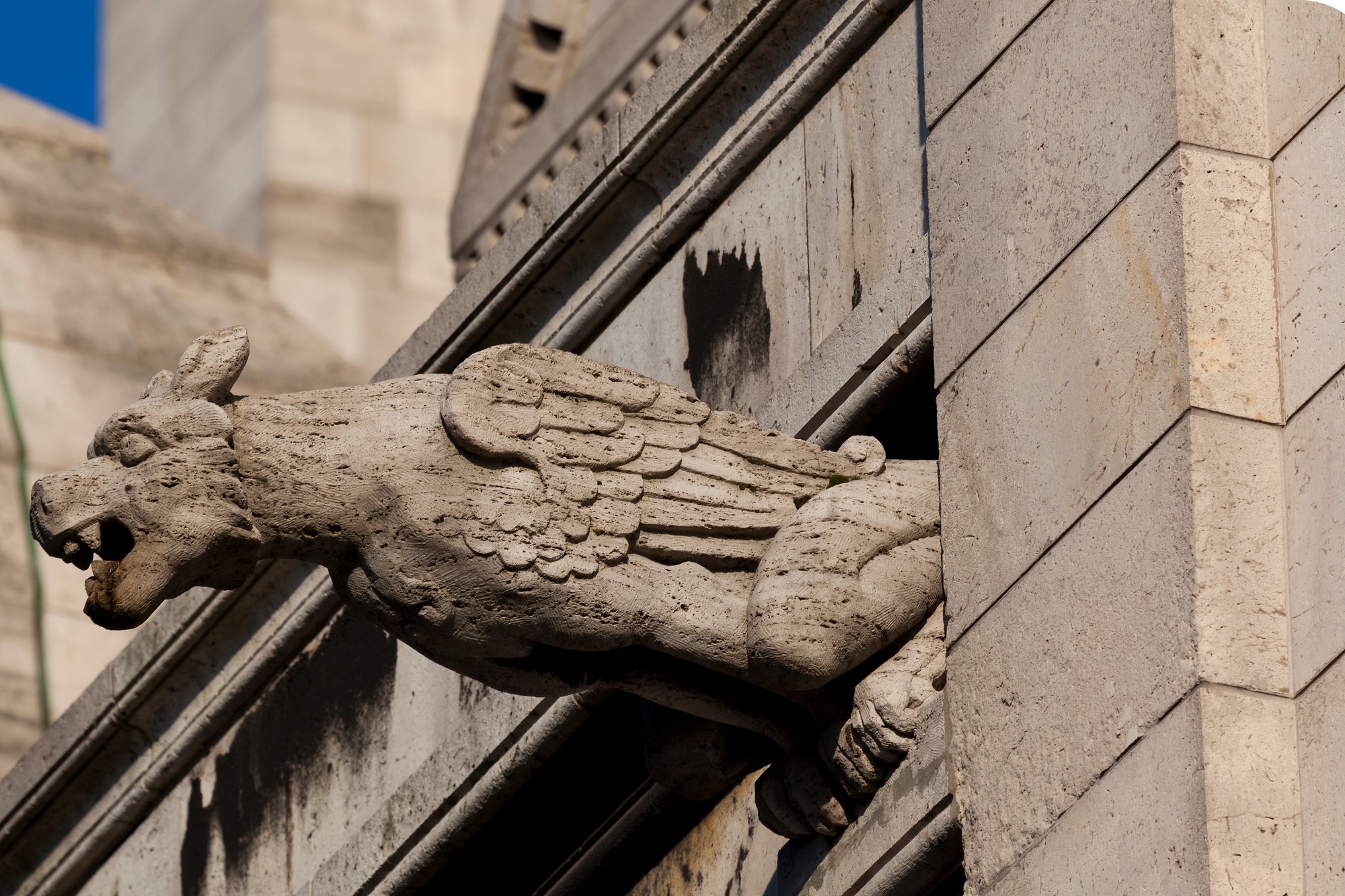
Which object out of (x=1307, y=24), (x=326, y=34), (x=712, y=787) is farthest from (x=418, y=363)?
(x=326, y=34)

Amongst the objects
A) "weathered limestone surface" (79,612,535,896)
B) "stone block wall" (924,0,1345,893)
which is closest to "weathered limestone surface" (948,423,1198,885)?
"stone block wall" (924,0,1345,893)

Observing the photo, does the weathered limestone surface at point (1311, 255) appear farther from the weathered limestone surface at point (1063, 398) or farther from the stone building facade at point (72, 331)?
the stone building facade at point (72, 331)

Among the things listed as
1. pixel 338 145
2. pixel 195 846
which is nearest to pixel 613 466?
pixel 195 846

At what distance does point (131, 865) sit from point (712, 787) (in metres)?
3.06

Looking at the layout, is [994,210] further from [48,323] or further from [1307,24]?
[48,323]

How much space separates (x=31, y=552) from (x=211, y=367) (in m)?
6.73

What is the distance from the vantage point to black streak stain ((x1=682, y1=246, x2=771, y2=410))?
6.49 meters

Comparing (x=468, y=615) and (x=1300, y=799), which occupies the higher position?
(x=1300, y=799)

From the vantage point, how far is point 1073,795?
484cm

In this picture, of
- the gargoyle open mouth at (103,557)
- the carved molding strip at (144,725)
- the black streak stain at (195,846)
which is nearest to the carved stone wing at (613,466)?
the gargoyle open mouth at (103,557)

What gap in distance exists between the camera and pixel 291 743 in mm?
7777

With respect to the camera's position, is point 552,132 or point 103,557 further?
point 552,132

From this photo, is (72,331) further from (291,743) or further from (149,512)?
(149,512)

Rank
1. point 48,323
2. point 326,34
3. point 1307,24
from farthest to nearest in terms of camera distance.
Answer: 1. point 326,34
2. point 48,323
3. point 1307,24
